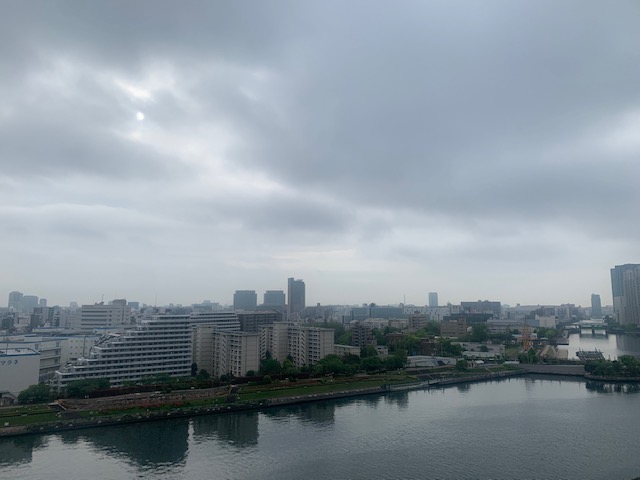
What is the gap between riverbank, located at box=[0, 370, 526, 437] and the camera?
36.0ft

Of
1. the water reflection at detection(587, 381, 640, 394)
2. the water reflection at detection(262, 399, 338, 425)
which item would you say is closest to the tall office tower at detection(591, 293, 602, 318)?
the water reflection at detection(587, 381, 640, 394)

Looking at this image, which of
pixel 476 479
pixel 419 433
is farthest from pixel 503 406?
pixel 476 479

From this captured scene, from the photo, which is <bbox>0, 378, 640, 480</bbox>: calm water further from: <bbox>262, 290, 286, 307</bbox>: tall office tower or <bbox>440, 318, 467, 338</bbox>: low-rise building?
<bbox>262, 290, 286, 307</bbox>: tall office tower

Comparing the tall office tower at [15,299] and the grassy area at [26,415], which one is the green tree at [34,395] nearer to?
the grassy area at [26,415]

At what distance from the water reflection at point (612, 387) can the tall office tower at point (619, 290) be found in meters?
39.5

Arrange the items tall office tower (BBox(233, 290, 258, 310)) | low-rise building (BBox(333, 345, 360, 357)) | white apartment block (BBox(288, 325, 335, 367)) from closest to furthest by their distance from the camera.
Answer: white apartment block (BBox(288, 325, 335, 367)) < low-rise building (BBox(333, 345, 360, 357)) < tall office tower (BBox(233, 290, 258, 310))

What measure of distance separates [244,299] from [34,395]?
60922 mm

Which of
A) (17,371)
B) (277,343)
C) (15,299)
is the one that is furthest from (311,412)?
(15,299)

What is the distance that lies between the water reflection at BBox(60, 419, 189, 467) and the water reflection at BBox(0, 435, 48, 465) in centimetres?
51

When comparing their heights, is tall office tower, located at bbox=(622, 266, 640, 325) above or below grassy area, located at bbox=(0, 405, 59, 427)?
above

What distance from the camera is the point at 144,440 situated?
10.4 metres

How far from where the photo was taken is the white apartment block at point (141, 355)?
48.7ft

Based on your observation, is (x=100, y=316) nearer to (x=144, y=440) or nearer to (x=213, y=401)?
(x=213, y=401)

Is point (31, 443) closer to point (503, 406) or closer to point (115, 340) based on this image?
point (115, 340)
